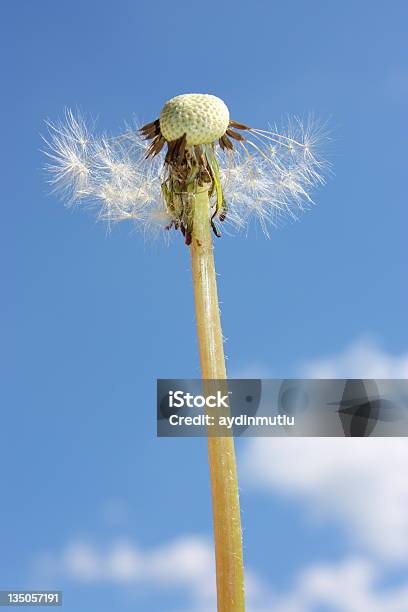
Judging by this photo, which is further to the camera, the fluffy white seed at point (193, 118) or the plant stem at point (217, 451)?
the fluffy white seed at point (193, 118)

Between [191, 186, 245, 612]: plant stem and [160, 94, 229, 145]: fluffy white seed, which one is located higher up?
[160, 94, 229, 145]: fluffy white seed

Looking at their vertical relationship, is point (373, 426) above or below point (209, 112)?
below

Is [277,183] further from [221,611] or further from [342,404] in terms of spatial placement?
[221,611]

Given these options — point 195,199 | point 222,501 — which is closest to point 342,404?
point 222,501

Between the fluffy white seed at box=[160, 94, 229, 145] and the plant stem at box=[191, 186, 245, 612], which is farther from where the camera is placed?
the fluffy white seed at box=[160, 94, 229, 145]

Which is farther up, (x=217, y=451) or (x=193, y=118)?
(x=193, y=118)
